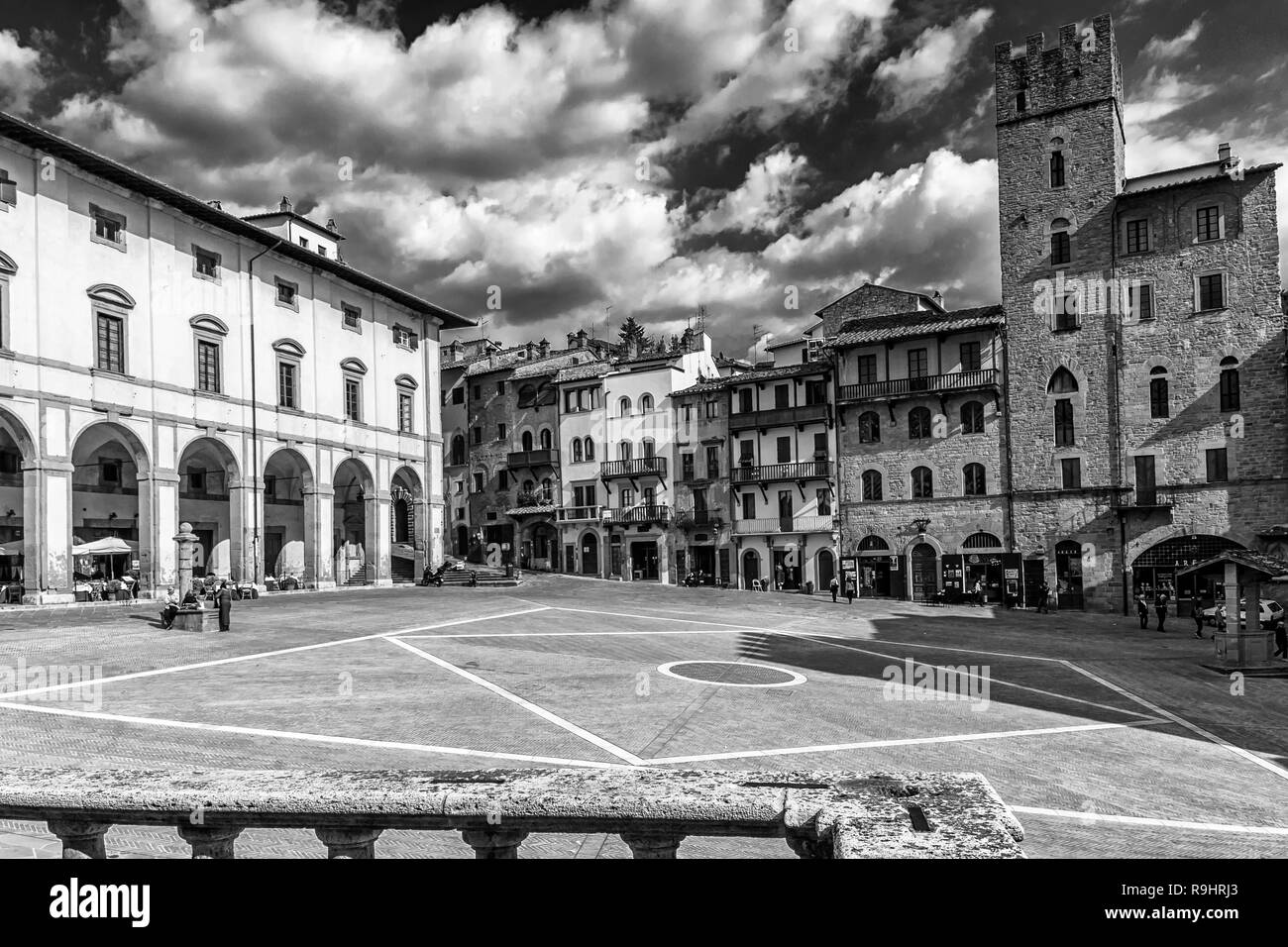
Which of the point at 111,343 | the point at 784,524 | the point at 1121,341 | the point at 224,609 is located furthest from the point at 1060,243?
the point at 111,343

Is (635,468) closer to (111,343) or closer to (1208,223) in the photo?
(111,343)

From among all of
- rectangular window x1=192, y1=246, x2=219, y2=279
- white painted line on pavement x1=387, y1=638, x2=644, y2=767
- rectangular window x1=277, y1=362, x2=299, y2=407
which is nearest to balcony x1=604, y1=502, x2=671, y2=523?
rectangular window x1=277, y1=362, x2=299, y2=407

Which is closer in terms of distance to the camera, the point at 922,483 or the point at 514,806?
the point at 514,806

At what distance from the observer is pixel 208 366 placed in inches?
1716

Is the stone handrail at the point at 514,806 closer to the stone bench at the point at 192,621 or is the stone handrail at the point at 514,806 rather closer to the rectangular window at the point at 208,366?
the stone bench at the point at 192,621

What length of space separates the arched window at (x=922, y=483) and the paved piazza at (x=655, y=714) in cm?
2290

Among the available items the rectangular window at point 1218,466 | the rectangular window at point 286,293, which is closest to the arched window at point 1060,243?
the rectangular window at point 1218,466

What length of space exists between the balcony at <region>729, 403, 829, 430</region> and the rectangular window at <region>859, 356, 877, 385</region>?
9.39ft

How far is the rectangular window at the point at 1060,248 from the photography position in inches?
2072

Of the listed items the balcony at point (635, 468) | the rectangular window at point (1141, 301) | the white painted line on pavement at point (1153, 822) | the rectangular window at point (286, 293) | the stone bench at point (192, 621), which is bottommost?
the white painted line on pavement at point (1153, 822)

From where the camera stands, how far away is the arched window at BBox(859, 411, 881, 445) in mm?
57203

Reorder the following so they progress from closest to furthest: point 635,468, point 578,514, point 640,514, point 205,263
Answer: point 205,263
point 640,514
point 635,468
point 578,514

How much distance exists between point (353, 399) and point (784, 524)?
91.9ft

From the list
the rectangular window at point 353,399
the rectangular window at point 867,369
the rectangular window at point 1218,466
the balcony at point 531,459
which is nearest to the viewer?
the rectangular window at point 1218,466
